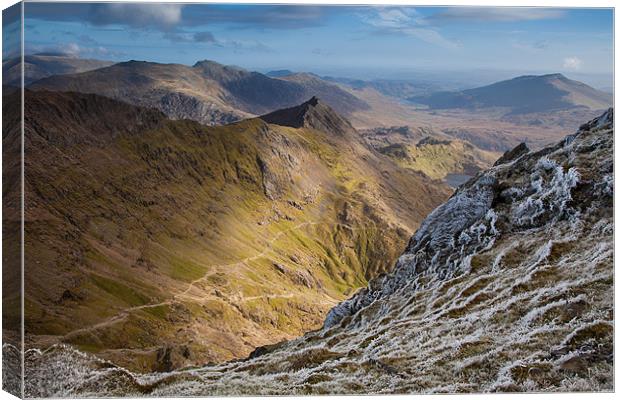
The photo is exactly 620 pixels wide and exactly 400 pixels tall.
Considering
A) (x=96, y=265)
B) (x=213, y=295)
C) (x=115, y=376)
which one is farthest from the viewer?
(x=213, y=295)

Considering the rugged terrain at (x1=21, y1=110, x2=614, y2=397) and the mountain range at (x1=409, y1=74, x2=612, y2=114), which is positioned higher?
the mountain range at (x1=409, y1=74, x2=612, y2=114)

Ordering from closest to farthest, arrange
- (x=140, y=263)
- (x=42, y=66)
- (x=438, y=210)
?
1. (x=42, y=66)
2. (x=438, y=210)
3. (x=140, y=263)

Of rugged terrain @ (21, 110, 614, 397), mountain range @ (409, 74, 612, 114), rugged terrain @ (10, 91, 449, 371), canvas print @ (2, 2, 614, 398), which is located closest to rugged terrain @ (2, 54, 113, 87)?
canvas print @ (2, 2, 614, 398)

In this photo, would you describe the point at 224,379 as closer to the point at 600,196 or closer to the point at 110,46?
the point at 110,46

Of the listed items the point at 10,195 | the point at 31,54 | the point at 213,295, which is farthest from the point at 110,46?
the point at 213,295

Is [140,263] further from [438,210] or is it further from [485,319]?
[485,319]

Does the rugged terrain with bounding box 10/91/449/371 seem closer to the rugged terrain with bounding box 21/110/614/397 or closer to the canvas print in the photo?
the canvas print

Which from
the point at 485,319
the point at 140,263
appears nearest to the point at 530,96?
the point at 485,319

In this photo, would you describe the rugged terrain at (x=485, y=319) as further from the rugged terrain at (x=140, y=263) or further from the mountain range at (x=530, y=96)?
the rugged terrain at (x=140, y=263)

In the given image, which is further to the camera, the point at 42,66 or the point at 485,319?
the point at 42,66
